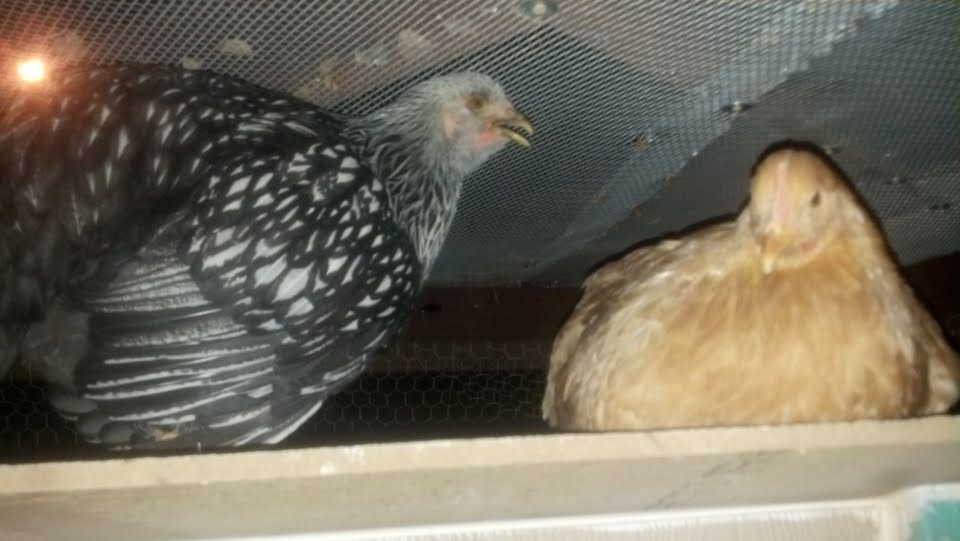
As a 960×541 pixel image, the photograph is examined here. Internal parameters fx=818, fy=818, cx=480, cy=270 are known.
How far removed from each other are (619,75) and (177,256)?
63 cm

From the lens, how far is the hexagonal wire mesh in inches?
39.4

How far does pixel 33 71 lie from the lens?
1.07 meters

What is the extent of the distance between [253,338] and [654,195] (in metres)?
0.83

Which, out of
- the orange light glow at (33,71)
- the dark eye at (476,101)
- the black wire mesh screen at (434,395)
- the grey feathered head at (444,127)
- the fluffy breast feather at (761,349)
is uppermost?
the orange light glow at (33,71)

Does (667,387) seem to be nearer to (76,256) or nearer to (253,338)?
(253,338)

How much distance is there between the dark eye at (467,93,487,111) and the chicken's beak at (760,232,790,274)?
1.80 feet

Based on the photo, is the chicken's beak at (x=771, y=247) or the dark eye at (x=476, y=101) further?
the dark eye at (x=476, y=101)

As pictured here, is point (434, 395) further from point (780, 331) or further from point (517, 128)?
point (780, 331)

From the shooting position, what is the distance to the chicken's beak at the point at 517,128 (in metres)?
1.29

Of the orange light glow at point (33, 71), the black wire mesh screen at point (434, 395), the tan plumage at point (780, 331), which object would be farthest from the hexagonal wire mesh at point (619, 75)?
the black wire mesh screen at point (434, 395)

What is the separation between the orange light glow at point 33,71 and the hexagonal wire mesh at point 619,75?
2cm

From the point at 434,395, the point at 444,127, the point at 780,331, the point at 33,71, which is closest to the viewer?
the point at 780,331

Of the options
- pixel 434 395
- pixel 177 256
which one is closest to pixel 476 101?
pixel 177 256

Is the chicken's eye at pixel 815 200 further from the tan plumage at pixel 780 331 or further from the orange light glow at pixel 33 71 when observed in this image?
the orange light glow at pixel 33 71
